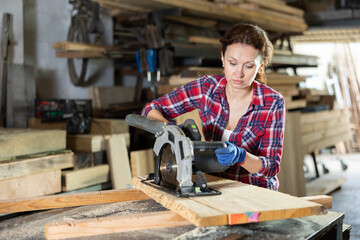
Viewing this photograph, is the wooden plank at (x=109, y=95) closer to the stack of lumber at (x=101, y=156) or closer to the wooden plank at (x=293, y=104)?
the stack of lumber at (x=101, y=156)

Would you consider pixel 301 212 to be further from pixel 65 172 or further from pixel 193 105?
pixel 65 172

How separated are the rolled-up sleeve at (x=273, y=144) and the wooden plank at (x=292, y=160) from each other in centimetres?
227

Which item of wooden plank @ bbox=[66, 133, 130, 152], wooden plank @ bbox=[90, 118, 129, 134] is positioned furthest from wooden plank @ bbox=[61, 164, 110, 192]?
wooden plank @ bbox=[90, 118, 129, 134]

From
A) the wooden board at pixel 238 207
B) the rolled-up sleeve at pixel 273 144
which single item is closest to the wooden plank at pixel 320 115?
the rolled-up sleeve at pixel 273 144

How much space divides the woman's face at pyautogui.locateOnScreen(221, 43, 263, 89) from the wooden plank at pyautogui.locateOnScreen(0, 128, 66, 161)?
1518 millimetres

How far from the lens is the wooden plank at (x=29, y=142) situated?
272 cm

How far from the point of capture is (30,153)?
290 centimetres

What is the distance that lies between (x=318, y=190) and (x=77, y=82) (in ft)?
10.5

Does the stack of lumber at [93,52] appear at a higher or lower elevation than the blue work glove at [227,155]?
higher

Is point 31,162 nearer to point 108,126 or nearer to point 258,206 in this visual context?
point 108,126

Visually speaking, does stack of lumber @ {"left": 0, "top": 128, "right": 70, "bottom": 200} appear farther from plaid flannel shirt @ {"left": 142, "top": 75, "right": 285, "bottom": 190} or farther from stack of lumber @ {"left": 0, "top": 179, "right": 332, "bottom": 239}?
plaid flannel shirt @ {"left": 142, "top": 75, "right": 285, "bottom": 190}

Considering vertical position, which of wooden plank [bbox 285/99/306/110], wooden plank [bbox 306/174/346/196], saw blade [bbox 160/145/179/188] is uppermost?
wooden plank [bbox 285/99/306/110]

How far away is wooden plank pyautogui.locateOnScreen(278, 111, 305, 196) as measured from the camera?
436 centimetres

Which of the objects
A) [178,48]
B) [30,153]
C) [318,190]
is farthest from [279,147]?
[318,190]
